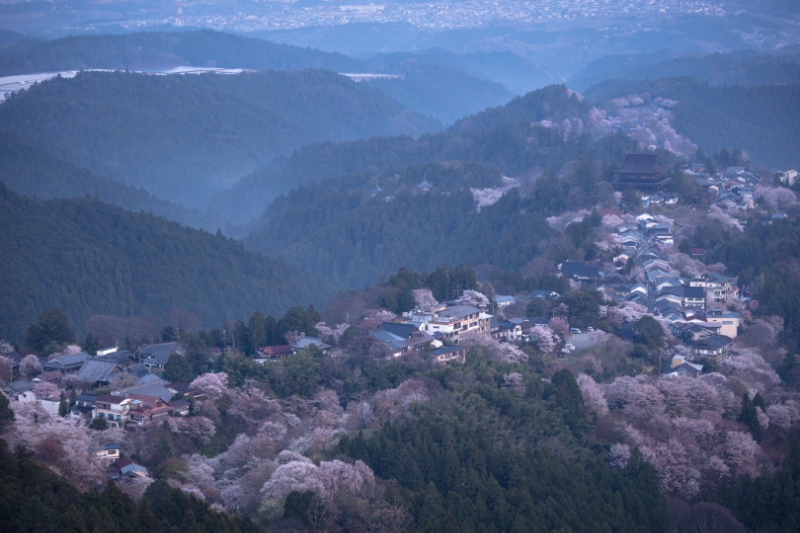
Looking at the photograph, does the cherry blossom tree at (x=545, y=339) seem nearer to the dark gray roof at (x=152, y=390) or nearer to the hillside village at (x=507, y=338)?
the hillside village at (x=507, y=338)

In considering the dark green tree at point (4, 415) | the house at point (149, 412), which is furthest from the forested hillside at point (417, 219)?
the dark green tree at point (4, 415)

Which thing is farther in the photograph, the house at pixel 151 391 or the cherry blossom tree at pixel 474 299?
the cherry blossom tree at pixel 474 299

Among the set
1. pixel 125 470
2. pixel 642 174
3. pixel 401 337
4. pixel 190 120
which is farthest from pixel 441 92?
pixel 125 470

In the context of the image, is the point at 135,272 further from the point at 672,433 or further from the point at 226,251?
the point at 672,433

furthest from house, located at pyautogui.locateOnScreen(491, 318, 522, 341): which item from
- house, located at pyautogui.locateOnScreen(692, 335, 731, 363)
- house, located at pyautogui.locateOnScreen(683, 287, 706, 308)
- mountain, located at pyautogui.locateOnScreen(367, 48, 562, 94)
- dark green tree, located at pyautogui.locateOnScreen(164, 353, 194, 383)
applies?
mountain, located at pyautogui.locateOnScreen(367, 48, 562, 94)

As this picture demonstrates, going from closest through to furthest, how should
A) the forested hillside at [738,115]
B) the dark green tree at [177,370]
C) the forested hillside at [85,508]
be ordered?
the forested hillside at [85,508], the dark green tree at [177,370], the forested hillside at [738,115]

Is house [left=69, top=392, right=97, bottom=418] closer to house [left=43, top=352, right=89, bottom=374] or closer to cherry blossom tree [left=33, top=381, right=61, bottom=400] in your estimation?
cherry blossom tree [left=33, top=381, right=61, bottom=400]

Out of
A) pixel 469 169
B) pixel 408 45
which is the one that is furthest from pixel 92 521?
pixel 408 45
